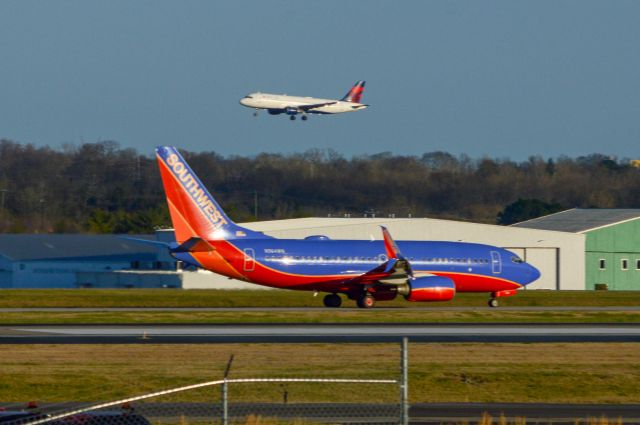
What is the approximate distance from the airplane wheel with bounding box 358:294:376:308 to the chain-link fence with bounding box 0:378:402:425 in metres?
24.8

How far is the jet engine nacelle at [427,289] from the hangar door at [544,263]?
1128 inches

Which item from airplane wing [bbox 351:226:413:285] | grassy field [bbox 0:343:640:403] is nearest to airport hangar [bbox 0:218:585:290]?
airplane wing [bbox 351:226:413:285]

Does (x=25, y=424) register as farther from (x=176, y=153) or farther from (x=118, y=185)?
(x=118, y=185)

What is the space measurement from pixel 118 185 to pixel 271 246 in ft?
253

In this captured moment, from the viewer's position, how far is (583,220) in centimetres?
8838

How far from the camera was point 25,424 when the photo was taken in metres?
15.8

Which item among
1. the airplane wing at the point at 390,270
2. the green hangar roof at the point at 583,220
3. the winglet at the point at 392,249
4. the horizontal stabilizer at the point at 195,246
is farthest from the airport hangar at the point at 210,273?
the horizontal stabilizer at the point at 195,246

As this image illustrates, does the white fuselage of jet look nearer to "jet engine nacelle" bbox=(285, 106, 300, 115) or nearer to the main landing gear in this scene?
"jet engine nacelle" bbox=(285, 106, 300, 115)

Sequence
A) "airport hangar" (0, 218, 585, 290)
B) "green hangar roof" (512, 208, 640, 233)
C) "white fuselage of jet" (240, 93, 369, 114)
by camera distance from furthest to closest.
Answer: "white fuselage of jet" (240, 93, 369, 114)
"green hangar roof" (512, 208, 640, 233)
"airport hangar" (0, 218, 585, 290)

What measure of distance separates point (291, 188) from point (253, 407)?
9378cm

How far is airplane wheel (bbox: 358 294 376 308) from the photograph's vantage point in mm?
51906

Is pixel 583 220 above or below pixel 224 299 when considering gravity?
above

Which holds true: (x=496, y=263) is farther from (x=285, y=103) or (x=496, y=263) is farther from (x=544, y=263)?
(x=285, y=103)

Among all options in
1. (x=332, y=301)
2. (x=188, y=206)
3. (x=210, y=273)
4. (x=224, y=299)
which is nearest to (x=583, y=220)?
(x=210, y=273)
